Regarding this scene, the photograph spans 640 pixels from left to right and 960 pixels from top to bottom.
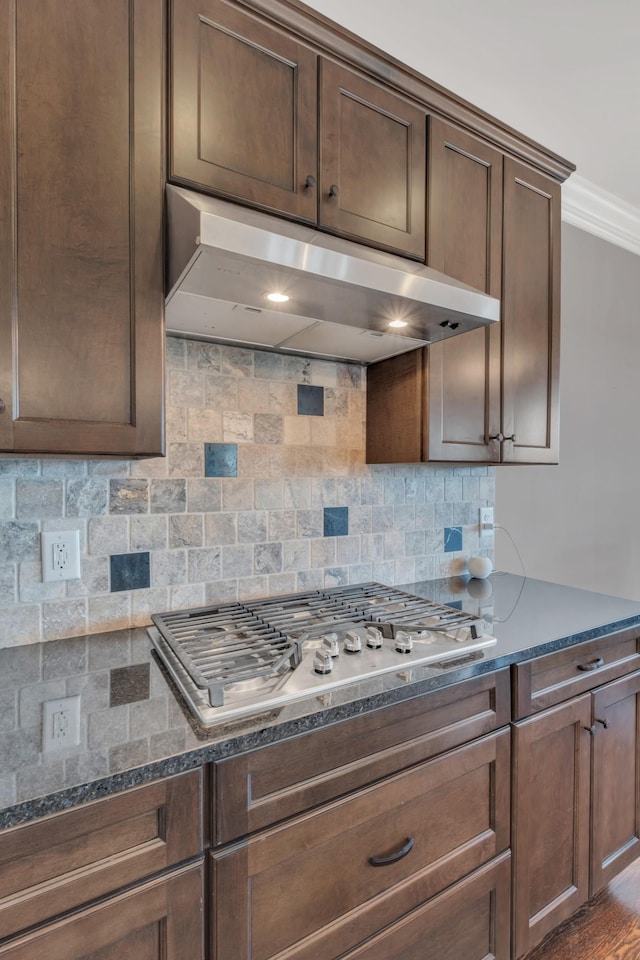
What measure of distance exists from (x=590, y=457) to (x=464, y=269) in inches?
62.0

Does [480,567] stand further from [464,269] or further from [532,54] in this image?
[532,54]

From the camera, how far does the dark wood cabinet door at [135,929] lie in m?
0.69

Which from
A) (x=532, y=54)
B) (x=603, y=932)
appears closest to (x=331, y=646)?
(x=603, y=932)

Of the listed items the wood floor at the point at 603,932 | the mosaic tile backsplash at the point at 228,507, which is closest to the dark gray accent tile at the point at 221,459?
the mosaic tile backsplash at the point at 228,507

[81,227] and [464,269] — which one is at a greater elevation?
[464,269]

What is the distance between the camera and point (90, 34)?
99 cm

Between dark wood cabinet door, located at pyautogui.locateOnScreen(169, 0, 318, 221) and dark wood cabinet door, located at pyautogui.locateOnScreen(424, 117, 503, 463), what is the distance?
1.47 ft

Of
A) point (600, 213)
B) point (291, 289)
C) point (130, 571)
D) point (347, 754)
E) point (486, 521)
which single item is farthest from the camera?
point (600, 213)

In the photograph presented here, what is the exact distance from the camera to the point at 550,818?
4.37 ft

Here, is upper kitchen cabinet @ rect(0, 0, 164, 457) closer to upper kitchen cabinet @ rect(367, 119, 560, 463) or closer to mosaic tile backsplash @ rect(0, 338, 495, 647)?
mosaic tile backsplash @ rect(0, 338, 495, 647)

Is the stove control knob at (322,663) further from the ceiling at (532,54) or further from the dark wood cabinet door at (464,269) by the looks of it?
the ceiling at (532,54)

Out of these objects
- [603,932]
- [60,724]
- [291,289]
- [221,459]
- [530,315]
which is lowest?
[603,932]

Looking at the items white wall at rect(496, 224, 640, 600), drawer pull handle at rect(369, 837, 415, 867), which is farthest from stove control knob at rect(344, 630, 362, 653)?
white wall at rect(496, 224, 640, 600)

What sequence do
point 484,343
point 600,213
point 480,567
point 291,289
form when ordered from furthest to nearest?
point 600,213
point 480,567
point 484,343
point 291,289
